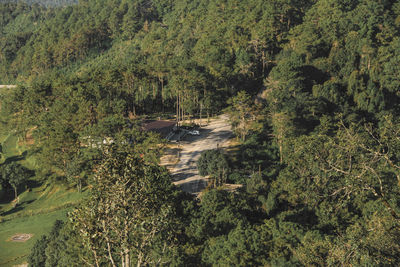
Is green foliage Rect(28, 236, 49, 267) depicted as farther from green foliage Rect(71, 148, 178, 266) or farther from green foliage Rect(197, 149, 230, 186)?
green foliage Rect(71, 148, 178, 266)

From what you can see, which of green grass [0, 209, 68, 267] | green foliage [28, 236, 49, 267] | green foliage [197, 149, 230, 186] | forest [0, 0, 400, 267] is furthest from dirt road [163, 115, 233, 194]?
green foliage [28, 236, 49, 267]

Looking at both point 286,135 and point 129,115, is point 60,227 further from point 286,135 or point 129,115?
point 129,115

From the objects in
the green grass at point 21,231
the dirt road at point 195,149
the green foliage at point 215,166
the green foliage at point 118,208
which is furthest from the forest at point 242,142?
the green grass at point 21,231

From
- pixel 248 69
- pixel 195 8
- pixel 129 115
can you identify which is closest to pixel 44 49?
pixel 195 8

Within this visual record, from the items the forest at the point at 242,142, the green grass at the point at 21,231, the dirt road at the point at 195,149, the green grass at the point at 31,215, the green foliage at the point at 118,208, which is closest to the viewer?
the green foliage at the point at 118,208

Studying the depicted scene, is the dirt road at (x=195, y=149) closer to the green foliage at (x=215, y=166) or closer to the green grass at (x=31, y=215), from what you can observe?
the green foliage at (x=215, y=166)

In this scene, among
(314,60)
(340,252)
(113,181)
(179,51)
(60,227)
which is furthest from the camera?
(179,51)
